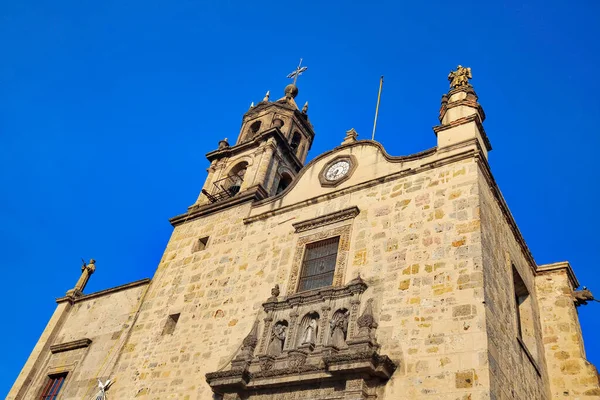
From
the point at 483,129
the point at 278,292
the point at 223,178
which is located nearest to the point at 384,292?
the point at 278,292

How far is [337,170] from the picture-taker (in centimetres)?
1422

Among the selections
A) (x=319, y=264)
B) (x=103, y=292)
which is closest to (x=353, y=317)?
(x=319, y=264)

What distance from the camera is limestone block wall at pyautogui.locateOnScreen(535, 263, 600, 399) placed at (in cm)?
1161

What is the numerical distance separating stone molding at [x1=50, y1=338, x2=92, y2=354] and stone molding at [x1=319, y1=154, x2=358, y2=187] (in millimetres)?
8180

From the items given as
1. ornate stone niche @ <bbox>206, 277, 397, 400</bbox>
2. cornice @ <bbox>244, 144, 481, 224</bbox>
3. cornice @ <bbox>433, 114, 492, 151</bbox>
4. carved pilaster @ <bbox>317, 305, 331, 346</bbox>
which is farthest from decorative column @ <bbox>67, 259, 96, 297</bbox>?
cornice @ <bbox>433, 114, 492, 151</bbox>

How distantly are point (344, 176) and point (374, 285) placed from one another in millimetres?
3746

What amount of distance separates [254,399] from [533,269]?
7.99m

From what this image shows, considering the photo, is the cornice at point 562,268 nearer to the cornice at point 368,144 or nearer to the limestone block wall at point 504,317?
the limestone block wall at point 504,317

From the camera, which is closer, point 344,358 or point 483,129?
point 344,358

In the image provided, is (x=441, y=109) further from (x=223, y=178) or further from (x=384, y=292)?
(x=223, y=178)

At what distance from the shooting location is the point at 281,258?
13.0 metres

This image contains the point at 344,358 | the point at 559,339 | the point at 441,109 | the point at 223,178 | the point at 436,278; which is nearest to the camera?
the point at 344,358

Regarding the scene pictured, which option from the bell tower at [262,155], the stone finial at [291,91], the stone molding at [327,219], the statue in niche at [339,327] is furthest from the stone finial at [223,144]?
the statue in niche at [339,327]

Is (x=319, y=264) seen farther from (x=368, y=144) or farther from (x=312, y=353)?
(x=368, y=144)
